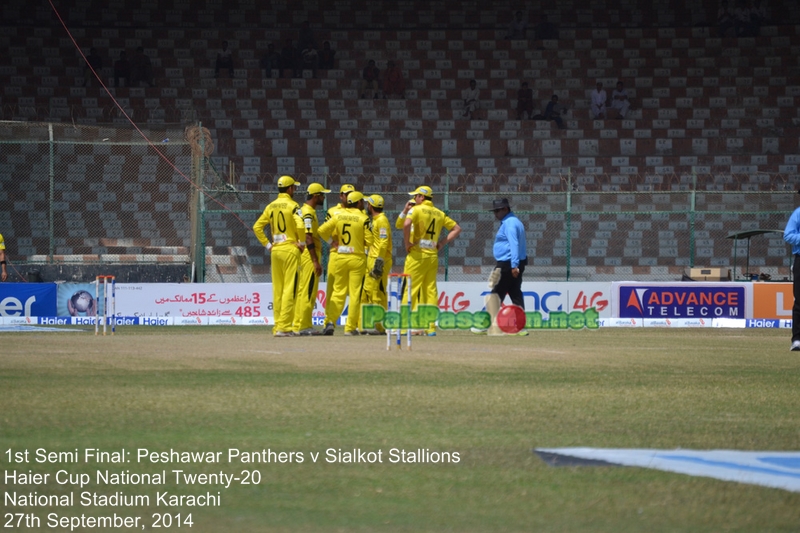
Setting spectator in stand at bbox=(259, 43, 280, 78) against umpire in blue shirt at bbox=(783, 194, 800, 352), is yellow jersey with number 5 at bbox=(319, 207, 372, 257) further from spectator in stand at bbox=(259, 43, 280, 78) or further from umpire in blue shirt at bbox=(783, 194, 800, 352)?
spectator in stand at bbox=(259, 43, 280, 78)

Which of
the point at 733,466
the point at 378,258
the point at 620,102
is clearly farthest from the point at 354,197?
the point at 620,102

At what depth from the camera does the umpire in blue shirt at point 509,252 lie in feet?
55.1

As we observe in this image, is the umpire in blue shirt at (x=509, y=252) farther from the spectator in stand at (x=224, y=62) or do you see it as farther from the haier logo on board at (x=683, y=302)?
the spectator in stand at (x=224, y=62)

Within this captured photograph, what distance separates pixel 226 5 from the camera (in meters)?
37.8

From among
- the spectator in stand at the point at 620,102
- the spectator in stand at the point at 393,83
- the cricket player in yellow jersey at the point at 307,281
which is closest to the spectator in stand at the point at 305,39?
the spectator in stand at the point at 393,83

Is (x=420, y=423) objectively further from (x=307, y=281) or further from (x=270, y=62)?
(x=270, y=62)

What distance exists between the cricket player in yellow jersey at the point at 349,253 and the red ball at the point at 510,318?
2.20 meters

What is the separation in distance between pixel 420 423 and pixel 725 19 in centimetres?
3256

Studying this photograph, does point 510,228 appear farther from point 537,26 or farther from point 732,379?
point 537,26

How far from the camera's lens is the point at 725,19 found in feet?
120

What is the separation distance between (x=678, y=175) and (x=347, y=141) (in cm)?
947

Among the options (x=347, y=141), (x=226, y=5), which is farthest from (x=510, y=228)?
(x=226, y=5)

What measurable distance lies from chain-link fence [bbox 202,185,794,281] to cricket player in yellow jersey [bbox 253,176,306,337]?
10127 millimetres

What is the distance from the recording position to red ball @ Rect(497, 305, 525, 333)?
17328mm
